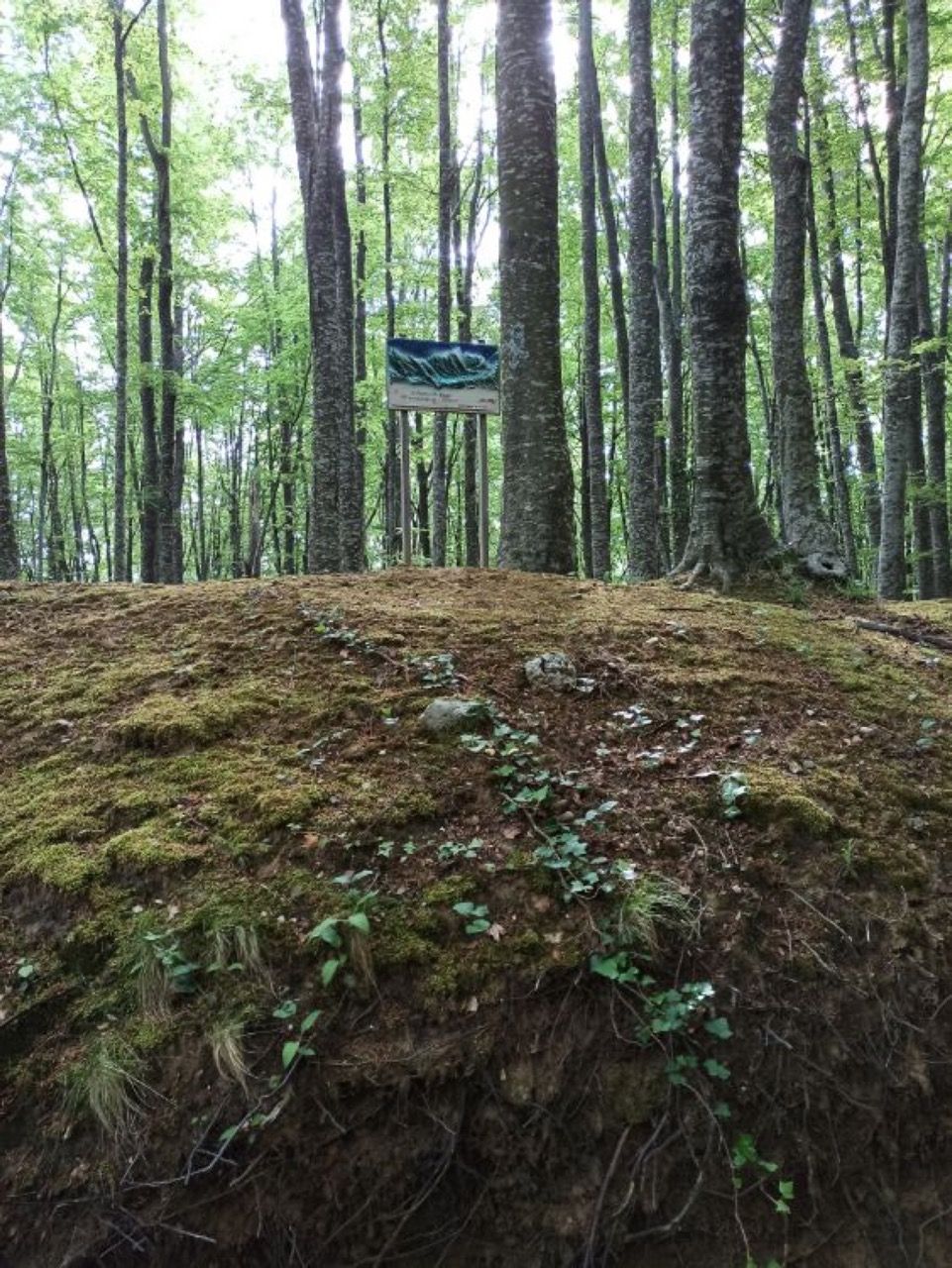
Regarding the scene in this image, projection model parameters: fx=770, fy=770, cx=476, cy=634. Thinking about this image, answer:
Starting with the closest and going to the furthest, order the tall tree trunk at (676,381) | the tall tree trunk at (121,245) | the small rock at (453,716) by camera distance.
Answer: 1. the small rock at (453,716)
2. the tall tree trunk at (121,245)
3. the tall tree trunk at (676,381)

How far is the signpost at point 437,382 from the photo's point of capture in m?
6.32

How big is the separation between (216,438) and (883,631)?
2766cm

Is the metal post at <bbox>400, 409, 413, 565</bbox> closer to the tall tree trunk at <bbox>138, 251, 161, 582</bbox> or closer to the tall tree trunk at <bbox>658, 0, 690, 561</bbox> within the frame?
the tall tree trunk at <bbox>658, 0, 690, 561</bbox>

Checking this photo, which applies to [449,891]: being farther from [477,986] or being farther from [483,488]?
[483,488]

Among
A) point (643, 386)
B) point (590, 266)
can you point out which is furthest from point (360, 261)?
point (643, 386)

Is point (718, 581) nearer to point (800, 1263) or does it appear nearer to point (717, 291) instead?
point (717, 291)

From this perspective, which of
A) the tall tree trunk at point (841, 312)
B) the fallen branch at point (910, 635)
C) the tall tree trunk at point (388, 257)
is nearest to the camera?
the fallen branch at point (910, 635)

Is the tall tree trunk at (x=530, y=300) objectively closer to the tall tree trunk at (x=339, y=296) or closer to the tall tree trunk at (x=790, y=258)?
the tall tree trunk at (x=790, y=258)

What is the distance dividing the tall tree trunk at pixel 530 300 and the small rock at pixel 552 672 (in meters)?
2.24

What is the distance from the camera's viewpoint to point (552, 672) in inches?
159

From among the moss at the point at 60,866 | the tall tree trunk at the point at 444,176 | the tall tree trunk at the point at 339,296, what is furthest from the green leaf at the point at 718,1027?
the tall tree trunk at the point at 444,176

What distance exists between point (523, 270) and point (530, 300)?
25 centimetres

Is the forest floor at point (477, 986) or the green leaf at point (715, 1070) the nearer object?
the forest floor at point (477, 986)

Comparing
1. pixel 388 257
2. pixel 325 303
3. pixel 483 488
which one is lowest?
pixel 483 488
